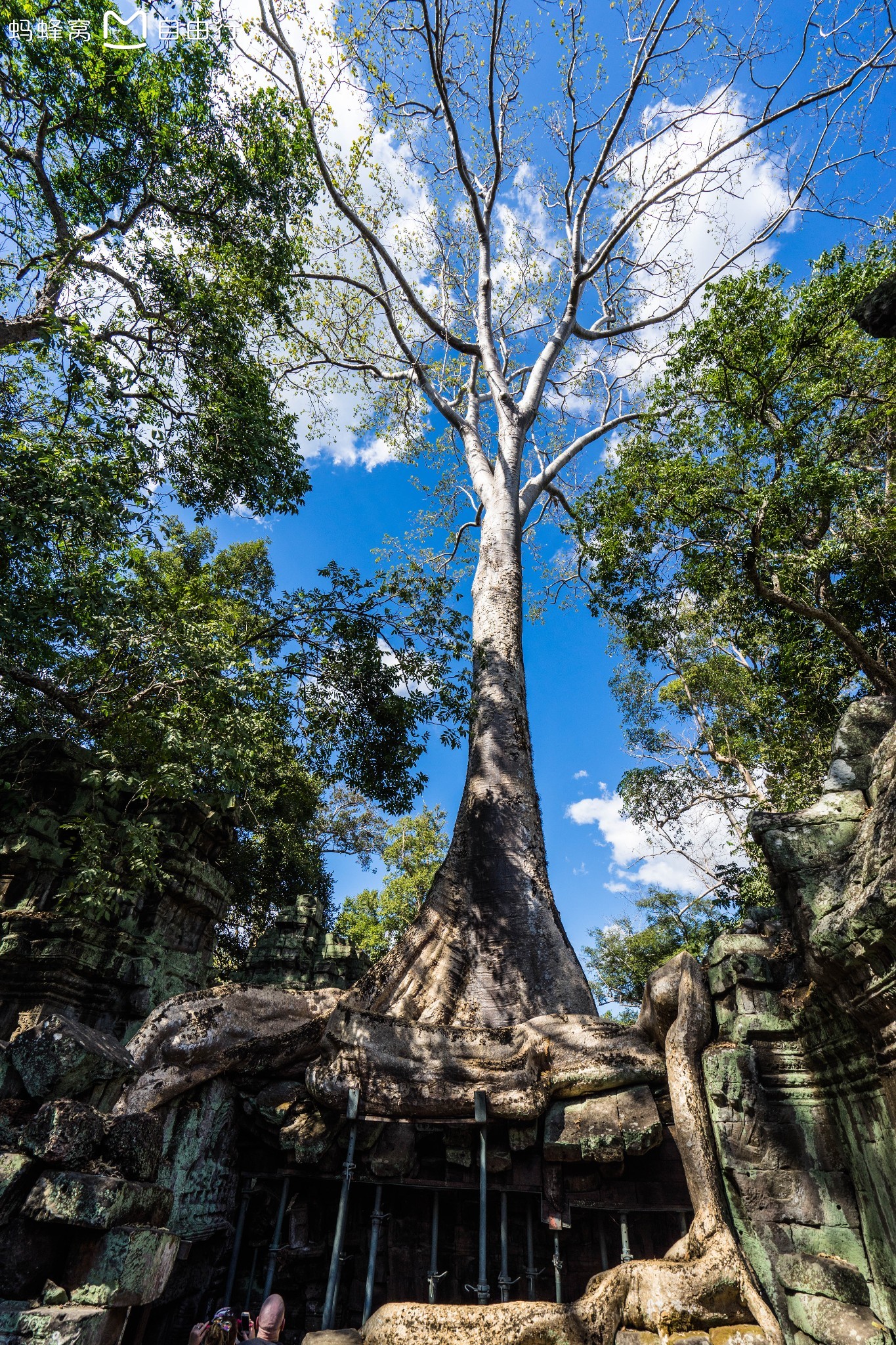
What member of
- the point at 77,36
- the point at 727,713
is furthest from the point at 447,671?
the point at 727,713

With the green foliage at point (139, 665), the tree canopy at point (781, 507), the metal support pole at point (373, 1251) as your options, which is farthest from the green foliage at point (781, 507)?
the metal support pole at point (373, 1251)

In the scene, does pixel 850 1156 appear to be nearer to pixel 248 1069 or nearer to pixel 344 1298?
pixel 344 1298

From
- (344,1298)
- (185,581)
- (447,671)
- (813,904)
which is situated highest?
(185,581)

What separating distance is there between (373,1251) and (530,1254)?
735mm

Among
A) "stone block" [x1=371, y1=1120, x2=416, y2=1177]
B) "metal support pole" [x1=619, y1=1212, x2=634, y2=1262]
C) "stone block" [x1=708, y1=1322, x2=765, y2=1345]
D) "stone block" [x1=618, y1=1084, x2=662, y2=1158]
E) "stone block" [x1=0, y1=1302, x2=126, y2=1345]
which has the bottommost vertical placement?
"stone block" [x1=0, y1=1302, x2=126, y2=1345]

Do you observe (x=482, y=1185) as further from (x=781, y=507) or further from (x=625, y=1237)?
(x=781, y=507)

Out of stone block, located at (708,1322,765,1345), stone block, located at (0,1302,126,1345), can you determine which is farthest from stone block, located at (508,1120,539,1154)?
stone block, located at (0,1302,126,1345)

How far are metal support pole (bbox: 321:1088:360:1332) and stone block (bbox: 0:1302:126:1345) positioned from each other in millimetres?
1494

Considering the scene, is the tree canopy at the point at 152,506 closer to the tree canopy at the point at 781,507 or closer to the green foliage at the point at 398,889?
the tree canopy at the point at 781,507

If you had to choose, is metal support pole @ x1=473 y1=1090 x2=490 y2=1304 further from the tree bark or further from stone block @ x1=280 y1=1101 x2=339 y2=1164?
the tree bark

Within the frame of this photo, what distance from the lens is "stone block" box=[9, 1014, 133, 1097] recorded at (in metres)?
2.03

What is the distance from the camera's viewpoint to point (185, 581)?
854cm

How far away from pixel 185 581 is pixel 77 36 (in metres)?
5.05

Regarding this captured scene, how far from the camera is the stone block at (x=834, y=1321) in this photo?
93.2 inches
